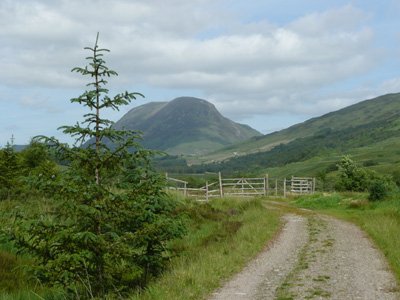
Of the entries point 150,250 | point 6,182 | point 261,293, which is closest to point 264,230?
point 150,250

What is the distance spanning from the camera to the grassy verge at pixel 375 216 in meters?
13.5

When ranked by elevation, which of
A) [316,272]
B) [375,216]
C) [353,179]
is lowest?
[316,272]

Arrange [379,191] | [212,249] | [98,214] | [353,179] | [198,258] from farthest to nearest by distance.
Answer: [353,179], [379,191], [212,249], [198,258], [98,214]

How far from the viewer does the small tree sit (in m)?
9.13

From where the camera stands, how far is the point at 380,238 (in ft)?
49.4

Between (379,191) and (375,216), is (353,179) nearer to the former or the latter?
(379,191)

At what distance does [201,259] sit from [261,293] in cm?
309

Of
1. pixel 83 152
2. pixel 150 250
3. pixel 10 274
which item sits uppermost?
pixel 83 152

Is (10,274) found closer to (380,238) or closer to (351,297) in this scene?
(351,297)

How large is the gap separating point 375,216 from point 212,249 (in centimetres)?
1005

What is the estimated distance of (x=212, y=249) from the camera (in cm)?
1405

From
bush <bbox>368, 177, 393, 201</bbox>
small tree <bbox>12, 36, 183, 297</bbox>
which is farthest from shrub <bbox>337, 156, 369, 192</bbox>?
small tree <bbox>12, 36, 183, 297</bbox>

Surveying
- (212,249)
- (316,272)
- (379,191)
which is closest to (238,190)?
(379,191)

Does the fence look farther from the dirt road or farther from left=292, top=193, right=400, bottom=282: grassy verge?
the dirt road
